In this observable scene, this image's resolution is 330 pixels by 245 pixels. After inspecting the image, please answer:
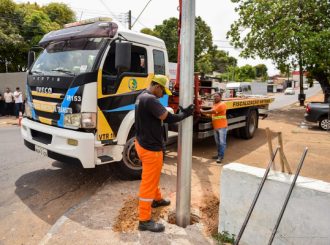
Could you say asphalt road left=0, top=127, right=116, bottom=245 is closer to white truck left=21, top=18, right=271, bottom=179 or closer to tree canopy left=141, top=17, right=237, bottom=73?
white truck left=21, top=18, right=271, bottom=179

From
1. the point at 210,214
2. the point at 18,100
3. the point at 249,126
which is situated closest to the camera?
the point at 210,214

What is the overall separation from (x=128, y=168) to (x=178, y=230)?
1.75 metres

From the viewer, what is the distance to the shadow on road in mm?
4121

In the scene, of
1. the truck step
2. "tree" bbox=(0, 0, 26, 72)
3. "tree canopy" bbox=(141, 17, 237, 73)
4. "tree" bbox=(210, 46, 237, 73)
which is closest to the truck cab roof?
the truck step

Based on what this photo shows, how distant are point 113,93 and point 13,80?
43.3 feet

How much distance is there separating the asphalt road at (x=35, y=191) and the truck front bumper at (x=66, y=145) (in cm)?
67

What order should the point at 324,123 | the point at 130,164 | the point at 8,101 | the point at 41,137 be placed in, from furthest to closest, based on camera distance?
the point at 8,101 < the point at 324,123 < the point at 130,164 < the point at 41,137

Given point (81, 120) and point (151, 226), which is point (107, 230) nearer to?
point (151, 226)

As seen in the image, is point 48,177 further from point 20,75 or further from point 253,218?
point 20,75

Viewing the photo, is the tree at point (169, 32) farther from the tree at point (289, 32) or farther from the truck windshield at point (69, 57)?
the truck windshield at point (69, 57)

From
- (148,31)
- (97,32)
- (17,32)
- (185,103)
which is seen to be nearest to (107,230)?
(185,103)

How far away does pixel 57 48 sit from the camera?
4.89m

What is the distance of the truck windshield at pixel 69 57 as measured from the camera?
4.36 metres

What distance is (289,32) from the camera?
13672mm
